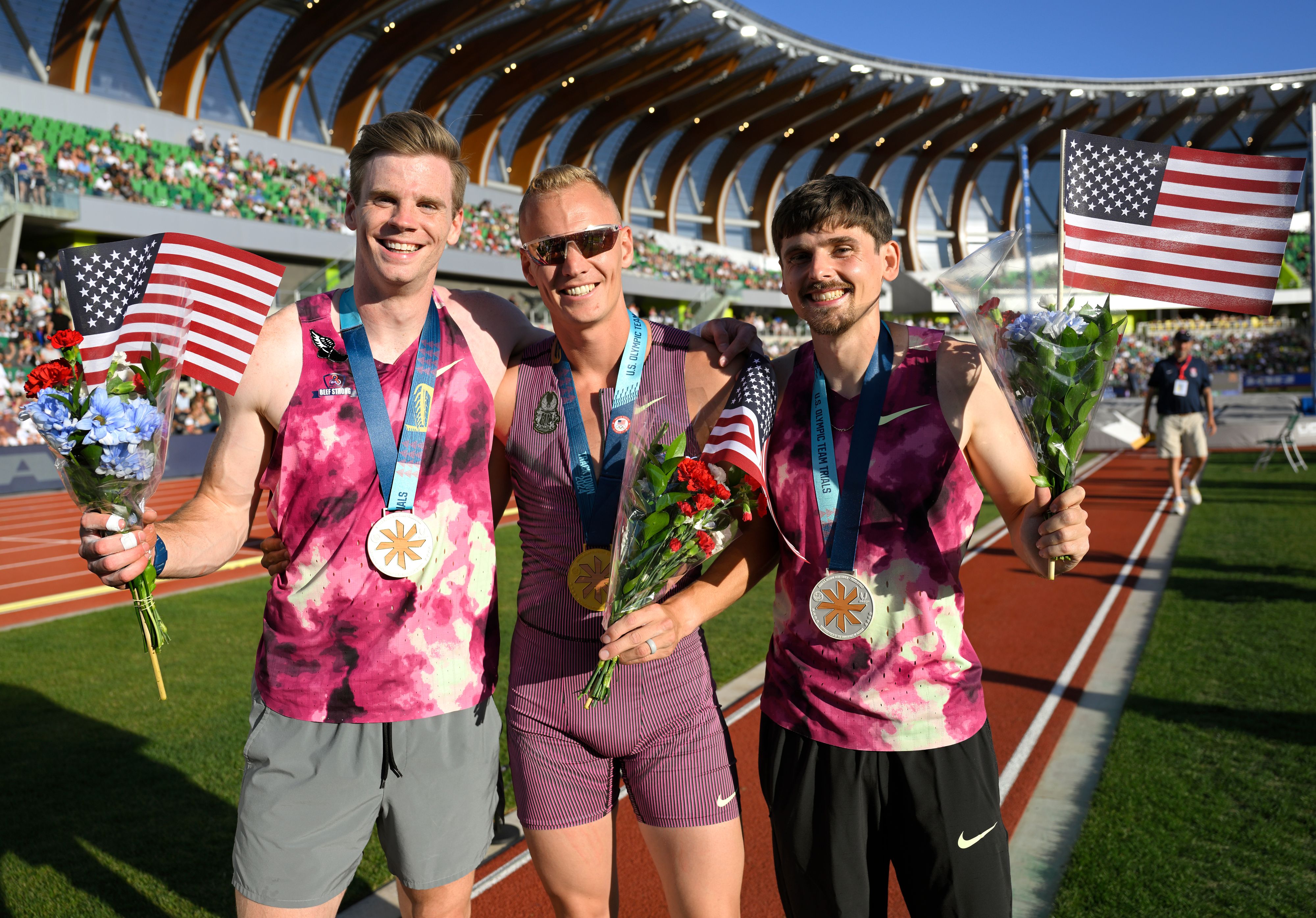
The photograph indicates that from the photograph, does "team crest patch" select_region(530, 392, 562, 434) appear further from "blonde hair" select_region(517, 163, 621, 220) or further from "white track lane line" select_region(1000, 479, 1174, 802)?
"white track lane line" select_region(1000, 479, 1174, 802)

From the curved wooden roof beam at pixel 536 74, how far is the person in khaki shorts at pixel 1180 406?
1180 inches

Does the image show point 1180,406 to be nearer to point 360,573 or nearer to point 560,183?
point 560,183

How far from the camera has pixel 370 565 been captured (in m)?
2.52

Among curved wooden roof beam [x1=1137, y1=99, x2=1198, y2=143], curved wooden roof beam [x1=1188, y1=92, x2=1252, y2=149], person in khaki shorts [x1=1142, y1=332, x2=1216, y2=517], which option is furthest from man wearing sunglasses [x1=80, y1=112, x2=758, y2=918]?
curved wooden roof beam [x1=1188, y1=92, x2=1252, y2=149]

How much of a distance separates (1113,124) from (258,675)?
219 feet

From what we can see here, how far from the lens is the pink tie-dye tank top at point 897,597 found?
7.93 ft

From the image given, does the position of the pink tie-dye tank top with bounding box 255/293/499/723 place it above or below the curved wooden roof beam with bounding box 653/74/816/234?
below

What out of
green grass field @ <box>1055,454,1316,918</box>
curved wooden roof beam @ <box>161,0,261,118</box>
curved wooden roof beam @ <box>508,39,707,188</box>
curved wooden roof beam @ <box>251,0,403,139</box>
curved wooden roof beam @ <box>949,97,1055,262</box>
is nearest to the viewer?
green grass field @ <box>1055,454,1316,918</box>

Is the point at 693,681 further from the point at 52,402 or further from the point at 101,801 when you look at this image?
the point at 101,801

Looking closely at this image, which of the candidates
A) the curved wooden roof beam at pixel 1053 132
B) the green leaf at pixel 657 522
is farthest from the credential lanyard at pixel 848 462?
the curved wooden roof beam at pixel 1053 132

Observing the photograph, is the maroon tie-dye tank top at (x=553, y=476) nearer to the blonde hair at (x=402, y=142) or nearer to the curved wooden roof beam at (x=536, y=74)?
the blonde hair at (x=402, y=142)

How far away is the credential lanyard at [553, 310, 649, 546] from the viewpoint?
2.57 metres

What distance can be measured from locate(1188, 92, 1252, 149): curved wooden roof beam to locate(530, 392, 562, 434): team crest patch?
66.5m

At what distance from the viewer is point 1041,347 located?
2.21 m
